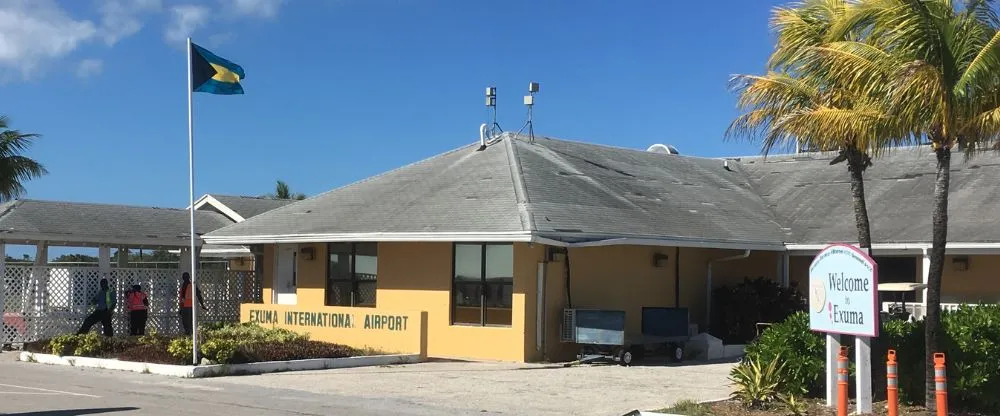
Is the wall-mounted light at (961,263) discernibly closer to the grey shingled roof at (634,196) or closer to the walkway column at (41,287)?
the grey shingled roof at (634,196)

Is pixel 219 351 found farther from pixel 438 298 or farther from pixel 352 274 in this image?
pixel 352 274

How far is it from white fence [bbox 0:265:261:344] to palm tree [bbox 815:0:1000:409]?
17.1 m

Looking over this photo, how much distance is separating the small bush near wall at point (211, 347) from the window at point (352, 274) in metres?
1.88

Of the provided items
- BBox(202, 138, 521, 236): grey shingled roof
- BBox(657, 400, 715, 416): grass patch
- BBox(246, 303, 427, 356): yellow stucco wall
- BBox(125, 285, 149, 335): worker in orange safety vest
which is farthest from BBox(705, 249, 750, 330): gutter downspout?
BBox(125, 285, 149, 335): worker in orange safety vest

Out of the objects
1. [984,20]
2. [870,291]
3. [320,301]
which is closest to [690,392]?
[870,291]

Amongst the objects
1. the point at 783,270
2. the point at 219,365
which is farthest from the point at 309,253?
the point at 783,270

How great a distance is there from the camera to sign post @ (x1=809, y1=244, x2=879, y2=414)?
40.0ft

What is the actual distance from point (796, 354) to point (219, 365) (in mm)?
8911

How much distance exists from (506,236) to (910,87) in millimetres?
8660

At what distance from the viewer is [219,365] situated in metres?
17.2

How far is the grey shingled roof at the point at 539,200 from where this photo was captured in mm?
20281

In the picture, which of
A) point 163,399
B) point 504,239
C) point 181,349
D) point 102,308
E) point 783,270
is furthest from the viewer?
point 783,270

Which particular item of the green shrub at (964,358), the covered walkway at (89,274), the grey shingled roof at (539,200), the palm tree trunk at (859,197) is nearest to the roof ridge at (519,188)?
the grey shingled roof at (539,200)

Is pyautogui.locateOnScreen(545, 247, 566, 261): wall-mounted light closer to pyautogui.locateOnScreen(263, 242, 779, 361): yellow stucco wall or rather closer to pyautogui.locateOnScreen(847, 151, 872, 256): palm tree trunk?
pyautogui.locateOnScreen(263, 242, 779, 361): yellow stucco wall
